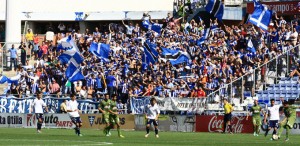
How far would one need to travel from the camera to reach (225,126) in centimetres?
5831

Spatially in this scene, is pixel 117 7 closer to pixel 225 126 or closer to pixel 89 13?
pixel 89 13

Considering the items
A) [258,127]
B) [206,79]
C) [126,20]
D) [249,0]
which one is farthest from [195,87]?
[126,20]

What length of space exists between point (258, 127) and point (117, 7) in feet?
82.0

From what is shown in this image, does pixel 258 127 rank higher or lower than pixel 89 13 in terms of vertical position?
lower

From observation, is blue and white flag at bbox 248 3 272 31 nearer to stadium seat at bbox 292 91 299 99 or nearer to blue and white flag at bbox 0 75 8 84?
stadium seat at bbox 292 91 299 99

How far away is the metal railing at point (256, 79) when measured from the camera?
59.1 m

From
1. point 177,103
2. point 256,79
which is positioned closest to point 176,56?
point 177,103

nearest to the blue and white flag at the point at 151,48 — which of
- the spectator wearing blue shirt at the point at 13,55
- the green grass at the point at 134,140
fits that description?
the spectator wearing blue shirt at the point at 13,55

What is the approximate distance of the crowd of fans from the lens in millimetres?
60062

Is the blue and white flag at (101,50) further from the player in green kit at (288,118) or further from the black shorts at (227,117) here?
the player in green kit at (288,118)

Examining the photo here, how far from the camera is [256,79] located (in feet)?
196

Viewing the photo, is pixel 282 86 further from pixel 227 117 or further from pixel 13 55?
pixel 13 55

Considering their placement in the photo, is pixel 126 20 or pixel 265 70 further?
pixel 126 20

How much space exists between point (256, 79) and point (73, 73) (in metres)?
11.4
